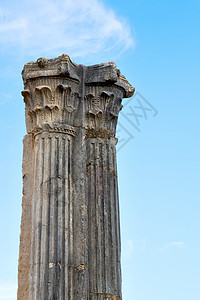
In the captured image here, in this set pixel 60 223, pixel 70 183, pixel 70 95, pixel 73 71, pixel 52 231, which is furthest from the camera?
pixel 73 71

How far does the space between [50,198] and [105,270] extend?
171cm

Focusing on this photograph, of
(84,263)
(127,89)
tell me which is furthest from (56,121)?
(84,263)

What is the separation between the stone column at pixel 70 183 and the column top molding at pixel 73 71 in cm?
2

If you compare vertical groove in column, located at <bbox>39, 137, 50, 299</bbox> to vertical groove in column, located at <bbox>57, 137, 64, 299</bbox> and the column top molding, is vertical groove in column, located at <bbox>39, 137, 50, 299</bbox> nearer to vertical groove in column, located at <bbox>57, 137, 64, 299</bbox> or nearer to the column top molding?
vertical groove in column, located at <bbox>57, 137, 64, 299</bbox>

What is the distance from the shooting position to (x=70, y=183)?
1015cm

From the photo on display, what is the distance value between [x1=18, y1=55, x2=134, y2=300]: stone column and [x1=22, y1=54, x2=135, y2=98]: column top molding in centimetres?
2

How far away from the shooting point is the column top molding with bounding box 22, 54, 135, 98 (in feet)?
34.7

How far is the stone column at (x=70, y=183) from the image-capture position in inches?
371

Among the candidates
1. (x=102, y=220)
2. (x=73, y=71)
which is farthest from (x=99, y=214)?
(x=73, y=71)

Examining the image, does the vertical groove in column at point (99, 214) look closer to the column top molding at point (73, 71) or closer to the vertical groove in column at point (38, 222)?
the vertical groove in column at point (38, 222)

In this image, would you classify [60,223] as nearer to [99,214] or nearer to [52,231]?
[52,231]

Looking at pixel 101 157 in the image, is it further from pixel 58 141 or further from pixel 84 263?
pixel 84 263

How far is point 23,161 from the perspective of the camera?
1080cm

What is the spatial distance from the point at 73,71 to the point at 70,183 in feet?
7.95
